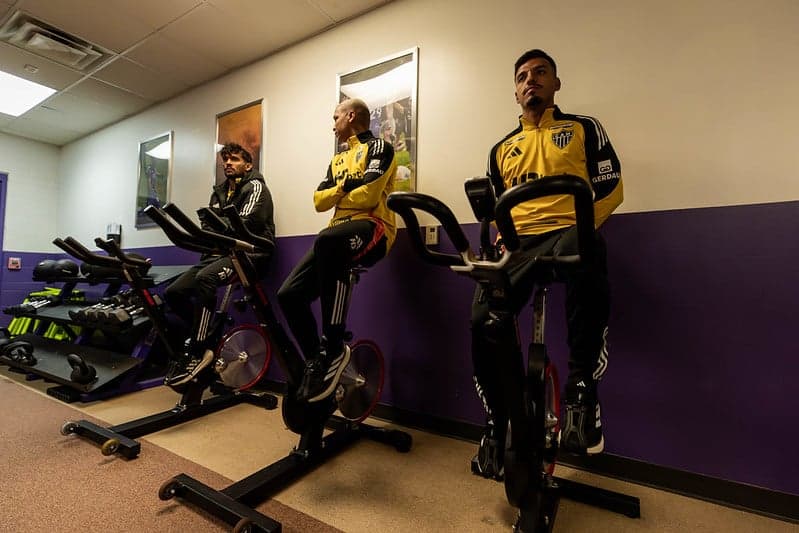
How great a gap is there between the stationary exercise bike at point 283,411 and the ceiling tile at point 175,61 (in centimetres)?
203

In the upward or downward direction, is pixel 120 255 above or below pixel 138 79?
below

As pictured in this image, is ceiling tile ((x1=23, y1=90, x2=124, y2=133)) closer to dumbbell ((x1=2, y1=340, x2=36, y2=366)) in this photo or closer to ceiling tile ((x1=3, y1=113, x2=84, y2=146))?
ceiling tile ((x1=3, y1=113, x2=84, y2=146))

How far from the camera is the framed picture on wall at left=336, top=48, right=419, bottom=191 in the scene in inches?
86.2

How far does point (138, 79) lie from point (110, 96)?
61 centimetres

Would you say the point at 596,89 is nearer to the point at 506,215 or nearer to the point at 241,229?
the point at 506,215

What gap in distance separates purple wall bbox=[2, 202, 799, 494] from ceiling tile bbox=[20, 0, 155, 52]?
3249 mm

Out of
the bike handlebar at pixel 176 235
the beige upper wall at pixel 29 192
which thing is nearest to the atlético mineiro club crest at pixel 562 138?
the bike handlebar at pixel 176 235

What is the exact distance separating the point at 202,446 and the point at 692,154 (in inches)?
96.4

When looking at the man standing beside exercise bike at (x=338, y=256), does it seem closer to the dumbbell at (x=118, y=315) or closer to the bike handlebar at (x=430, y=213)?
the bike handlebar at (x=430, y=213)

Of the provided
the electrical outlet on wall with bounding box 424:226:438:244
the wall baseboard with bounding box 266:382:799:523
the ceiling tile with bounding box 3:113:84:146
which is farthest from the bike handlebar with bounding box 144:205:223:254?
the ceiling tile with bounding box 3:113:84:146

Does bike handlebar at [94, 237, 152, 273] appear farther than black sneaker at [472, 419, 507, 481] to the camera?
Yes

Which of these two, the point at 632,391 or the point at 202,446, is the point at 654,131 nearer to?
the point at 632,391

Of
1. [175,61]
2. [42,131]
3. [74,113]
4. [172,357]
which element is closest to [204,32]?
[175,61]

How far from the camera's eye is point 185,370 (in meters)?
2.03
